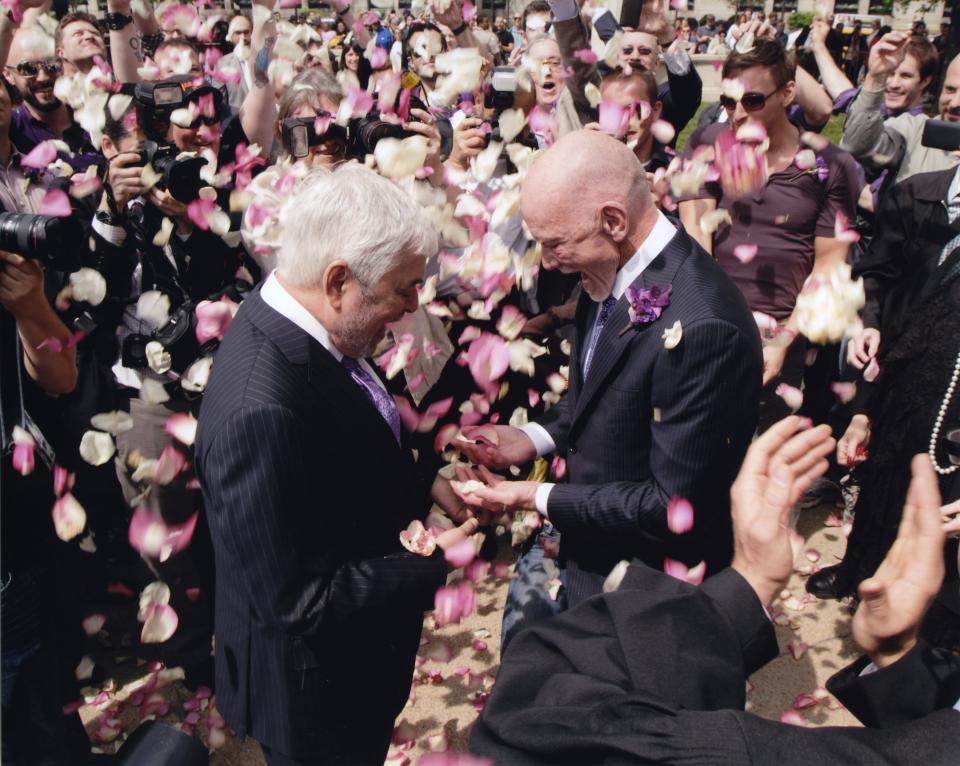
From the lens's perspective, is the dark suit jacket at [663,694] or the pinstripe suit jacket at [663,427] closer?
the dark suit jacket at [663,694]

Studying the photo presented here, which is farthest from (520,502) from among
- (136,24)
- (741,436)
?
(136,24)

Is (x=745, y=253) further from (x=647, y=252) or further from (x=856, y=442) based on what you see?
(x=647, y=252)

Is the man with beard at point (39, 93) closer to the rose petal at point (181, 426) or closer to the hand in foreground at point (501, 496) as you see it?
the rose petal at point (181, 426)

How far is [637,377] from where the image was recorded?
85.4 inches

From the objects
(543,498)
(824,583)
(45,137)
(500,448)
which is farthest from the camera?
(45,137)

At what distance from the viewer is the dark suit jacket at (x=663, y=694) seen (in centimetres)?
109

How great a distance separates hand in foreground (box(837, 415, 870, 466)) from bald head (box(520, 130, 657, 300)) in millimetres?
1877

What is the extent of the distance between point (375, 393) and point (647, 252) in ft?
2.91

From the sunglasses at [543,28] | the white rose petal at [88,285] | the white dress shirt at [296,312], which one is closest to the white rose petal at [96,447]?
the white rose petal at [88,285]

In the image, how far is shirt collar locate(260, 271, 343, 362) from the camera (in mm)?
1922

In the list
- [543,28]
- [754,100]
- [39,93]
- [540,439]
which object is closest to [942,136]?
[754,100]

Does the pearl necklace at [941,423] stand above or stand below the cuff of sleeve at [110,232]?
below

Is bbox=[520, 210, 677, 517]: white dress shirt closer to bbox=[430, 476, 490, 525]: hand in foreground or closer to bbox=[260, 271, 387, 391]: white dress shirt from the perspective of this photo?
bbox=[430, 476, 490, 525]: hand in foreground

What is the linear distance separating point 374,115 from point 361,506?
246 cm
